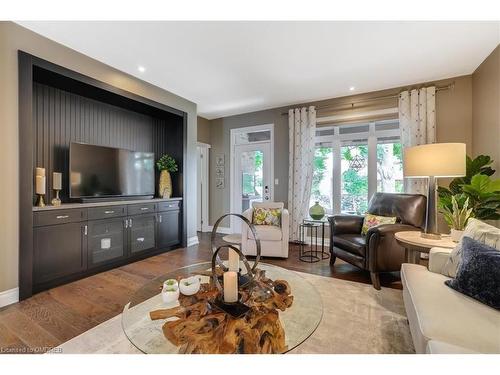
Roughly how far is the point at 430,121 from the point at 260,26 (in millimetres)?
2753

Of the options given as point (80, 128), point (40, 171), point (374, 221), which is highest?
point (80, 128)

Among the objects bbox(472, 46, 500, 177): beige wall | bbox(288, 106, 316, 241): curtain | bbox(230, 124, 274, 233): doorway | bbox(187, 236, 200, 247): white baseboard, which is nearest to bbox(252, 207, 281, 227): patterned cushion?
bbox(288, 106, 316, 241): curtain

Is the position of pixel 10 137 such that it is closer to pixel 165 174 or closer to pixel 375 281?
pixel 165 174

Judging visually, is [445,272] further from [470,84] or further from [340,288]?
[470,84]

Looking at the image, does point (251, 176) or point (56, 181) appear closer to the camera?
point (56, 181)

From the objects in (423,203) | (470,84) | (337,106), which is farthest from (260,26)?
(470,84)

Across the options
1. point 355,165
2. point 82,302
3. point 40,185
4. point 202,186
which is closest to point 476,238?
point 355,165

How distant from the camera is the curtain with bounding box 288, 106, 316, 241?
165 inches

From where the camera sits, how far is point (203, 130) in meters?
5.34

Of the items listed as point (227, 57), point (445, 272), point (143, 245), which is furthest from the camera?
point (143, 245)

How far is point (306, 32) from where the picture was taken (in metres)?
2.27

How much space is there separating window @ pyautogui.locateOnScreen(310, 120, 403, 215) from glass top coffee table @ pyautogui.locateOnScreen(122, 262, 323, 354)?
280cm

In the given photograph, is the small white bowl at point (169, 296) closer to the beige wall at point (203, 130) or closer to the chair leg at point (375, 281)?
the chair leg at point (375, 281)

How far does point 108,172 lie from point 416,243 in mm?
A: 3642
